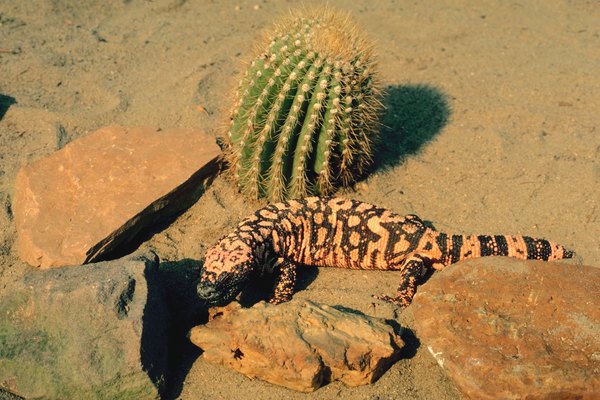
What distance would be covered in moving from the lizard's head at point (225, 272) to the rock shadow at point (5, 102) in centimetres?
328

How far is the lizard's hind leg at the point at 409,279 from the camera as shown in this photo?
425cm

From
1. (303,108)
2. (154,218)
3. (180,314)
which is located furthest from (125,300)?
(303,108)

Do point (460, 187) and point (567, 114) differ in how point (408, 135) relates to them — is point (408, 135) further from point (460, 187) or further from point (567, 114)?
point (567, 114)

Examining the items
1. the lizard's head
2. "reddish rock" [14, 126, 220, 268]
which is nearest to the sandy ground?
"reddish rock" [14, 126, 220, 268]

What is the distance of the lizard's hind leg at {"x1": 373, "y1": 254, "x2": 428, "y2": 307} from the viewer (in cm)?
425

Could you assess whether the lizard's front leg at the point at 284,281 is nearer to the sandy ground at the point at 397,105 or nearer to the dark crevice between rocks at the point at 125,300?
the sandy ground at the point at 397,105

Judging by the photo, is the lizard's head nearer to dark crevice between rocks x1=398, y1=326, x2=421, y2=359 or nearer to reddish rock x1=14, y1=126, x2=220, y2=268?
reddish rock x1=14, y1=126, x2=220, y2=268

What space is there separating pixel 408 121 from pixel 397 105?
33 cm

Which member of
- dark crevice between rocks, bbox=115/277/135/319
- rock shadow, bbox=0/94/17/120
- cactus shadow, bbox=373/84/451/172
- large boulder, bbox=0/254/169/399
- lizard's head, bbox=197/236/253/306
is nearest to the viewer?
large boulder, bbox=0/254/169/399

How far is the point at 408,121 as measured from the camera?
20.8ft

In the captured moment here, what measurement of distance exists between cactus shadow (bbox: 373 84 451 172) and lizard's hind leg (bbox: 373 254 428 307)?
1.44 meters

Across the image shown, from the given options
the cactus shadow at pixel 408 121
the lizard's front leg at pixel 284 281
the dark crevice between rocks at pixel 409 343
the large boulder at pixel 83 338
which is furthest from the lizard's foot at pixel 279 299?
the cactus shadow at pixel 408 121

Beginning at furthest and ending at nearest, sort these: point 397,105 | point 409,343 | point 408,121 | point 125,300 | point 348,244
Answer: point 397,105 → point 408,121 → point 348,244 → point 409,343 → point 125,300

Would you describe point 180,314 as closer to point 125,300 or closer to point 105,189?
point 125,300
